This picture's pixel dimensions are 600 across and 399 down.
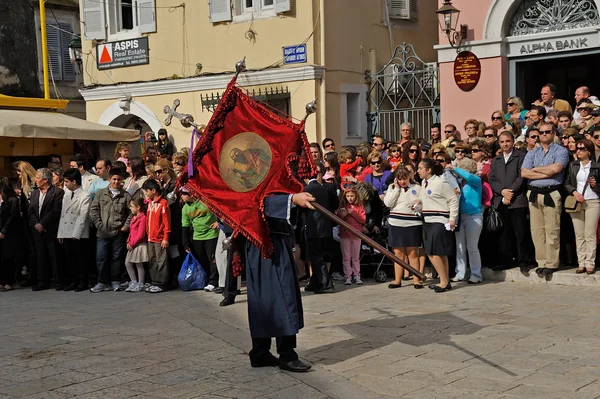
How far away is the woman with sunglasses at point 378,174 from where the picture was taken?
41.4 feet

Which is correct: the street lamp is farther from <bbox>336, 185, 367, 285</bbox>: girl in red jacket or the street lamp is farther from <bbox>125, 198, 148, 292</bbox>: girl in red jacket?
<bbox>125, 198, 148, 292</bbox>: girl in red jacket

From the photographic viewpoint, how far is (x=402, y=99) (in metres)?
17.7

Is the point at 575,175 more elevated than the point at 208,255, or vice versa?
the point at 575,175

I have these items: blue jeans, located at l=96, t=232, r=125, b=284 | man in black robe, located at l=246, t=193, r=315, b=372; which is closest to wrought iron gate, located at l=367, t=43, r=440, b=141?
blue jeans, located at l=96, t=232, r=125, b=284

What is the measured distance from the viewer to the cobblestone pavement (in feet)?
22.4

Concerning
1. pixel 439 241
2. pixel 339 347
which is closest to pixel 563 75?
pixel 439 241

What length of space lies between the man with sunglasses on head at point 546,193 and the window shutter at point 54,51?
1830 centimetres

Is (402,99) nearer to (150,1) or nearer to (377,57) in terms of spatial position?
(377,57)

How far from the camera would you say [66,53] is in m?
26.8

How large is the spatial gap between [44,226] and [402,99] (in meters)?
7.61

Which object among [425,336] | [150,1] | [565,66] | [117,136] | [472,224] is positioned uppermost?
[150,1]

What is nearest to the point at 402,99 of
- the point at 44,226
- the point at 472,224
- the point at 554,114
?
the point at 554,114

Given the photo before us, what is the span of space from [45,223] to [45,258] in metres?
0.59

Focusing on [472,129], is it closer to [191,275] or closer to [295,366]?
[191,275]
